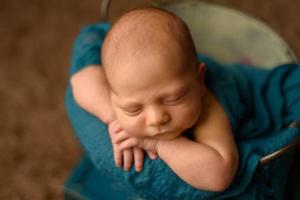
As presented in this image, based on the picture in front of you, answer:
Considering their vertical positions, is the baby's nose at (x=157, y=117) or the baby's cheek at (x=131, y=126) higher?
the baby's nose at (x=157, y=117)

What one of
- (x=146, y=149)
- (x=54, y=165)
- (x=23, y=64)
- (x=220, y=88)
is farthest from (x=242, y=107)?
(x=23, y=64)

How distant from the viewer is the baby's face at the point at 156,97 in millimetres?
604

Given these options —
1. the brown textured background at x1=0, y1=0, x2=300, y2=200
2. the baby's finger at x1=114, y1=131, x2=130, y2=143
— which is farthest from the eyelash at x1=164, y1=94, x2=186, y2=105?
the brown textured background at x1=0, y1=0, x2=300, y2=200

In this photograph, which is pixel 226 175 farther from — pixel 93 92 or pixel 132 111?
pixel 93 92

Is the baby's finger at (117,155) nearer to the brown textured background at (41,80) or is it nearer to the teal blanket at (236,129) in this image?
the teal blanket at (236,129)

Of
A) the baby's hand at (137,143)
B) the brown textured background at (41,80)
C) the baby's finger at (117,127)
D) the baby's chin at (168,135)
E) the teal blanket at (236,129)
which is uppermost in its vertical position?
the baby's chin at (168,135)

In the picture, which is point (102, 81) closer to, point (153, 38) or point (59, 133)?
point (153, 38)

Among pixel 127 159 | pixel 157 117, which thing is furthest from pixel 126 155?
pixel 157 117

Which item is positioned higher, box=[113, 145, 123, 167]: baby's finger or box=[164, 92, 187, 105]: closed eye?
box=[164, 92, 187, 105]: closed eye

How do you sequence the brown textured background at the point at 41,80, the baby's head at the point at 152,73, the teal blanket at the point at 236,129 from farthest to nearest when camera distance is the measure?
the brown textured background at the point at 41,80, the teal blanket at the point at 236,129, the baby's head at the point at 152,73

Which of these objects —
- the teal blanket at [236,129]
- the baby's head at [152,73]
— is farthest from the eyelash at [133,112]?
the teal blanket at [236,129]

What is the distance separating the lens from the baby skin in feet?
1.99

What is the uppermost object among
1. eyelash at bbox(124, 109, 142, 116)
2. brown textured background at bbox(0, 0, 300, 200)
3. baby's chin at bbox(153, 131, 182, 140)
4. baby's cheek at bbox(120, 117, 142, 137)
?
eyelash at bbox(124, 109, 142, 116)

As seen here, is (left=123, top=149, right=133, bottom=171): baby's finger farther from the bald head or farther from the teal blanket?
the bald head
